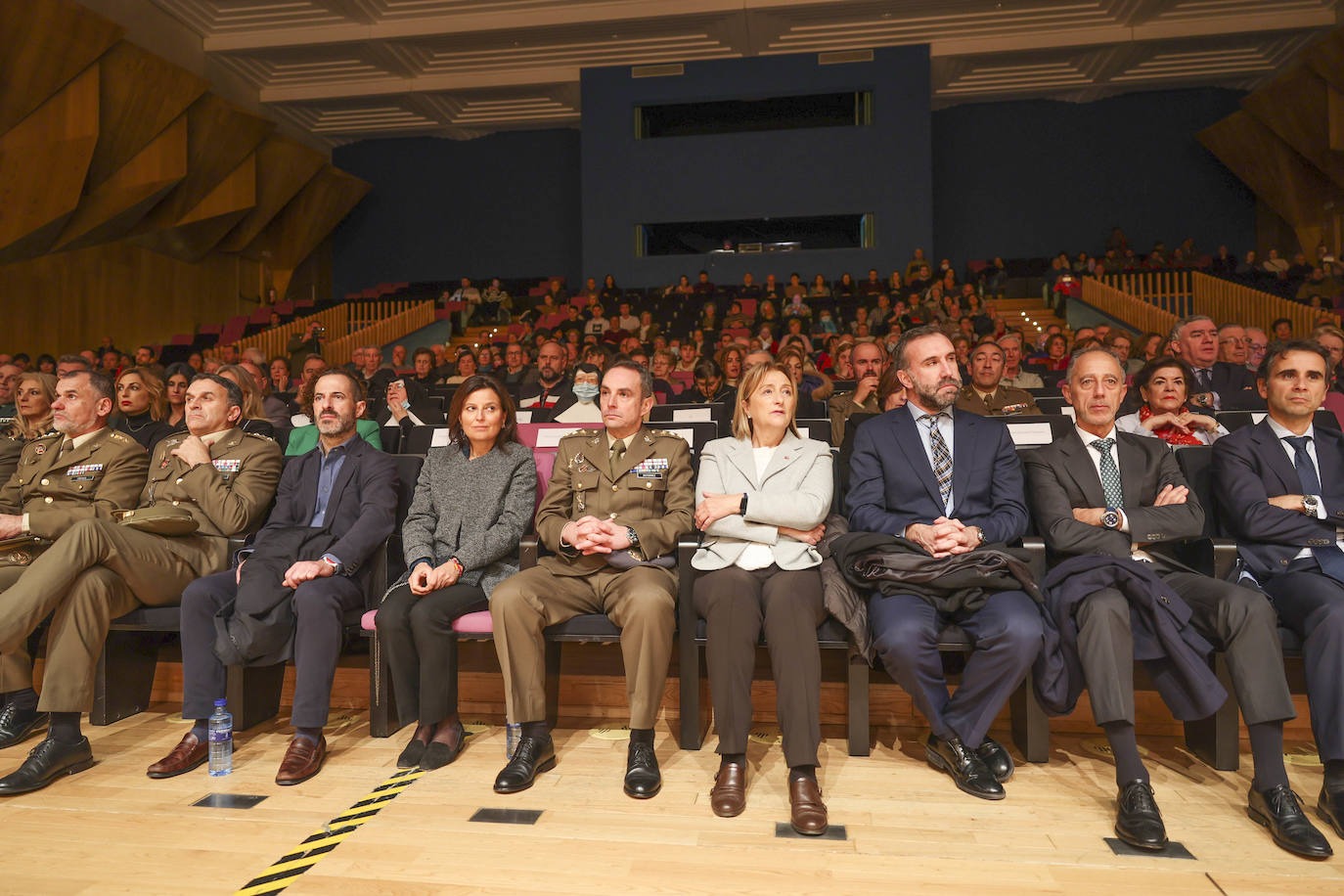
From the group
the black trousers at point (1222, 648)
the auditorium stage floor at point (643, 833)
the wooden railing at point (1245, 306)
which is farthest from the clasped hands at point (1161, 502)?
the wooden railing at point (1245, 306)

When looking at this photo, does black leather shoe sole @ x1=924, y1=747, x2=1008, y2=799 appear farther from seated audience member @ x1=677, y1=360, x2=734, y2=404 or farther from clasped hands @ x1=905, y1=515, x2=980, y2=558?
seated audience member @ x1=677, y1=360, x2=734, y2=404

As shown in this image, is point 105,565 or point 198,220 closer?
point 105,565

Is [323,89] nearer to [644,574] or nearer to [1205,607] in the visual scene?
[644,574]

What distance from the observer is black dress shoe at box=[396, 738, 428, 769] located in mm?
2055

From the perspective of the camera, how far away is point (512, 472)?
2342 millimetres

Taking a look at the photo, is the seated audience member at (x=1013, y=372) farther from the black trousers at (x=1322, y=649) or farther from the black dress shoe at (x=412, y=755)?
the black dress shoe at (x=412, y=755)

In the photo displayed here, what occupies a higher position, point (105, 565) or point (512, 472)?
point (512, 472)

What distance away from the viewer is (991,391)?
3.84m

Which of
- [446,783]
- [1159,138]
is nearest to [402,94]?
[1159,138]

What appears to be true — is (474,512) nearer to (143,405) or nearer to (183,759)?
(183,759)

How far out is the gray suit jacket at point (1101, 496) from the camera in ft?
6.59

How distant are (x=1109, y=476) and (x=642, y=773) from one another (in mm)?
1379

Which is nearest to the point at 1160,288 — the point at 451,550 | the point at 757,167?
the point at 757,167

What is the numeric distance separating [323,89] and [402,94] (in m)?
1.00
